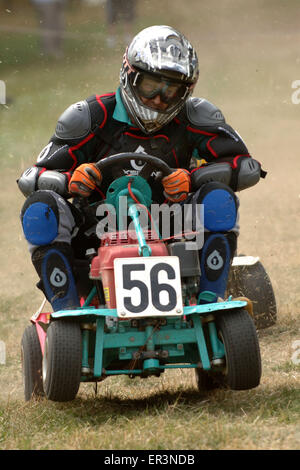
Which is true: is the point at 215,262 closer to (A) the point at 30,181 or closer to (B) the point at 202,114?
(B) the point at 202,114

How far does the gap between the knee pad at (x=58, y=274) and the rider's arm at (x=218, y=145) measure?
3.28 ft

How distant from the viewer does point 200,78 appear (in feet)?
62.2

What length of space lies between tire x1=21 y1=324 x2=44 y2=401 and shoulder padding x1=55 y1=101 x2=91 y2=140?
3.81 ft

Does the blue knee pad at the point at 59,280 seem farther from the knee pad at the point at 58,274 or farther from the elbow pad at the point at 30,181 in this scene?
the elbow pad at the point at 30,181

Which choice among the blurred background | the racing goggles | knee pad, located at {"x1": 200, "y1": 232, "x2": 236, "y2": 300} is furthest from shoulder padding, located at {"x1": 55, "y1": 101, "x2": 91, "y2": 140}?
the blurred background

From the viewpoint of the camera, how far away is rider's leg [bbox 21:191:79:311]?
4711mm

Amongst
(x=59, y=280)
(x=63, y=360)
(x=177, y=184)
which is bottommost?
(x=63, y=360)

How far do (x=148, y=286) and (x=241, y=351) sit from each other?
56cm

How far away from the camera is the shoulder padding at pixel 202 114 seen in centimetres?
527

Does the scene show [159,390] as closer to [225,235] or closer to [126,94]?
[225,235]

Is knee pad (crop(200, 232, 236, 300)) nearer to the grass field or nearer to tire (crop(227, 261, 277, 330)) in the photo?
the grass field

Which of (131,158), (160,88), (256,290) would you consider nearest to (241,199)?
(256,290)

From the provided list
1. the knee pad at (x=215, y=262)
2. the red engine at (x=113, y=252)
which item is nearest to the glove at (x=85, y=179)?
the red engine at (x=113, y=252)
